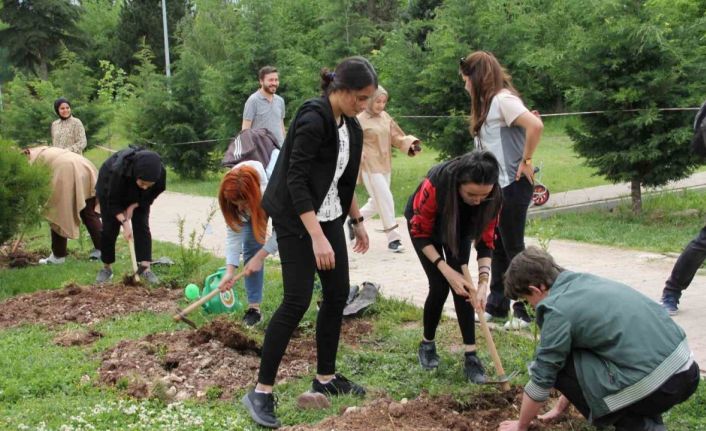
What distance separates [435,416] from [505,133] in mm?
2212

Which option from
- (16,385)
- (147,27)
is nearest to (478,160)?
(16,385)

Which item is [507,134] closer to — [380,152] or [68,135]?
[380,152]

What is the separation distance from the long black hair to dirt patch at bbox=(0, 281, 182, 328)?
2.90 meters

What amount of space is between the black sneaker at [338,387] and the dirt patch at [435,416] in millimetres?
226

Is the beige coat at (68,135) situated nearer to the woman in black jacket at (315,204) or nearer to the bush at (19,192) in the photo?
the bush at (19,192)

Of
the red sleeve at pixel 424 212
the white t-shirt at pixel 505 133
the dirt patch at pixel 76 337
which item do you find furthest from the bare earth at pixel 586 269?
the dirt patch at pixel 76 337

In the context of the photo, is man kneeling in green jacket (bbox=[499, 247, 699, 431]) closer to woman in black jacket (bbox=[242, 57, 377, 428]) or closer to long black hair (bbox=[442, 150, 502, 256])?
long black hair (bbox=[442, 150, 502, 256])

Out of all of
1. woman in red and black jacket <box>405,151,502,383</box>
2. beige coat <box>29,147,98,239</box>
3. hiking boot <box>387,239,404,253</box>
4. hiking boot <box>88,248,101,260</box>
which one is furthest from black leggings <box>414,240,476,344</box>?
hiking boot <box>88,248,101,260</box>

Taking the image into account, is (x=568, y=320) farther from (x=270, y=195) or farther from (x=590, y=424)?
(x=270, y=195)

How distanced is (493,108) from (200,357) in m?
2.50

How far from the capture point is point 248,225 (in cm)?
569

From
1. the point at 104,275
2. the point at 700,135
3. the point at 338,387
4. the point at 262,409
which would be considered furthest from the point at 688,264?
the point at 104,275

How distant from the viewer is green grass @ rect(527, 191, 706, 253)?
830 centimetres

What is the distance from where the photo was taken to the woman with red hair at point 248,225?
5242 mm
